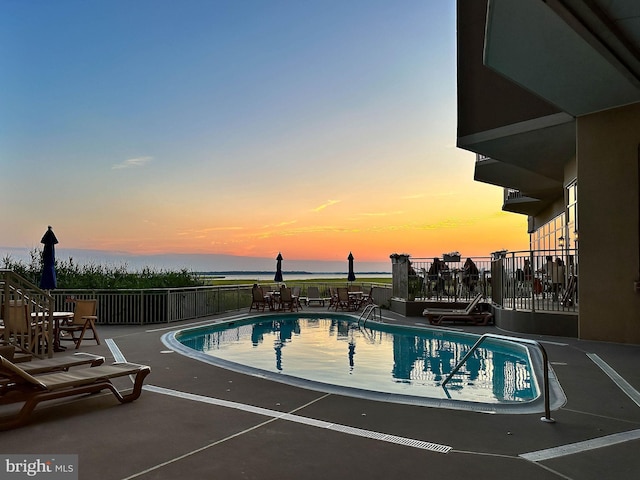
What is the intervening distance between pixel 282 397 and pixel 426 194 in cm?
1826

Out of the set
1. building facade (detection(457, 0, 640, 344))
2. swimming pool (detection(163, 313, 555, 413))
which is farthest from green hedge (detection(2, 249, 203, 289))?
building facade (detection(457, 0, 640, 344))

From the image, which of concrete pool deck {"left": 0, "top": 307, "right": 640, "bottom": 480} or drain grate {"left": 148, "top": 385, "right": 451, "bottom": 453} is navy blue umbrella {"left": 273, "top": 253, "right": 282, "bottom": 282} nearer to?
concrete pool deck {"left": 0, "top": 307, "right": 640, "bottom": 480}

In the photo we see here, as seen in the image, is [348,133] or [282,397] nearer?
[282,397]

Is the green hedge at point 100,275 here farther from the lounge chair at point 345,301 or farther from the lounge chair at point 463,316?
the lounge chair at point 463,316

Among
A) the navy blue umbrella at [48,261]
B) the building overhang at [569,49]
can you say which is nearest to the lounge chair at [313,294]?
the navy blue umbrella at [48,261]

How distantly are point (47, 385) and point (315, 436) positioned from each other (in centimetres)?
268

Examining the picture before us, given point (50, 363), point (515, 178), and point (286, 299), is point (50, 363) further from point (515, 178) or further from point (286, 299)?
point (515, 178)

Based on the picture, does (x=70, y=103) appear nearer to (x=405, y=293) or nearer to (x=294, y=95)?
(x=294, y=95)

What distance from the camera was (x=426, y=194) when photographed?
22.0m

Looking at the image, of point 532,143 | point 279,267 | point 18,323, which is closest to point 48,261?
point 18,323

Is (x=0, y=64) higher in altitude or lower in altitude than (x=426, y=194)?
higher

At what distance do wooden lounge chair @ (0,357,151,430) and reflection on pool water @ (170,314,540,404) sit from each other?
1.92 metres

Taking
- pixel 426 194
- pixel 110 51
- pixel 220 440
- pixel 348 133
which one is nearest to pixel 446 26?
pixel 348 133

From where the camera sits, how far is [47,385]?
4.43 meters
